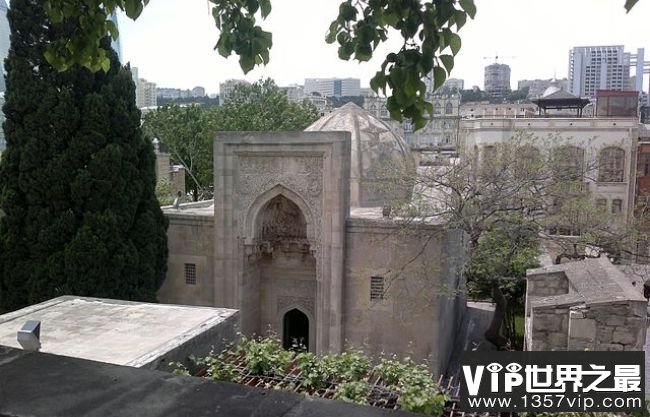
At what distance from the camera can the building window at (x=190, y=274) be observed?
1440cm

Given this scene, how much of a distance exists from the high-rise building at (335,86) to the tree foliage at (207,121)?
10496 centimetres

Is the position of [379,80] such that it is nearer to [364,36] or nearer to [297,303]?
[364,36]

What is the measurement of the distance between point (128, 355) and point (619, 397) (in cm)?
487

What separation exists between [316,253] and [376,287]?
1.51m

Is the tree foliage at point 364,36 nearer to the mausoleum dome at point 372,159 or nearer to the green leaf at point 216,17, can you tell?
the green leaf at point 216,17

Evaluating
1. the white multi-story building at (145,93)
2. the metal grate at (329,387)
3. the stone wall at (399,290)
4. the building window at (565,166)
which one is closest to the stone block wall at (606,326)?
the metal grate at (329,387)

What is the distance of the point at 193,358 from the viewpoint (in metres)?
6.46

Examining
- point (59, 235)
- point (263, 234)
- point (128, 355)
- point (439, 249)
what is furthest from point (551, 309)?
point (59, 235)

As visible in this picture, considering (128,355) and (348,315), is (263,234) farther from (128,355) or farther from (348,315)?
(128,355)

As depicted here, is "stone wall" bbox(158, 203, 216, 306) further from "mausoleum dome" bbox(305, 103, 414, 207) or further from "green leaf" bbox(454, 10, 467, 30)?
"green leaf" bbox(454, 10, 467, 30)

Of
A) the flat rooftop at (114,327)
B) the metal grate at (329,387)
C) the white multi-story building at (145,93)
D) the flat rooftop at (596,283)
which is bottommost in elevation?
the flat rooftop at (114,327)

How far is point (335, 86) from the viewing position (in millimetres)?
143500

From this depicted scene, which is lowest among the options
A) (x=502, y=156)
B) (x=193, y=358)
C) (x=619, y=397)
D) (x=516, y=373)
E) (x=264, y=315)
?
(x=264, y=315)

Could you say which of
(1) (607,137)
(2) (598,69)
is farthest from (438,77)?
(2) (598,69)
